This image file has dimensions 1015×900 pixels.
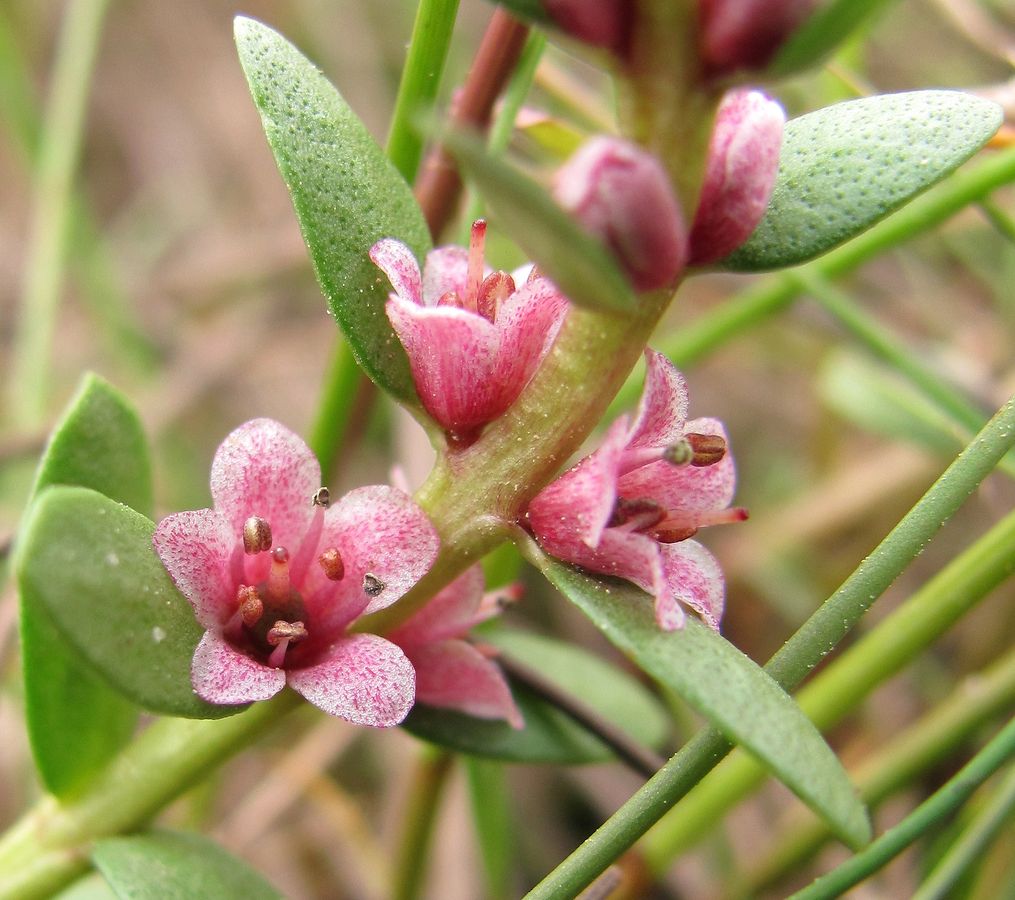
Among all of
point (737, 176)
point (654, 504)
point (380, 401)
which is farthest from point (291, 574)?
point (380, 401)

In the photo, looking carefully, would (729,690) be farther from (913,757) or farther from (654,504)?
(913,757)

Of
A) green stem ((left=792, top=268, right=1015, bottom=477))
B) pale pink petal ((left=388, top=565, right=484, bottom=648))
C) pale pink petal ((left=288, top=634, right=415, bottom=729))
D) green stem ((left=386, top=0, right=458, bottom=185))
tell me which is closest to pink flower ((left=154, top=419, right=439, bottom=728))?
pale pink petal ((left=288, top=634, right=415, bottom=729))

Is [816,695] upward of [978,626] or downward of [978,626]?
upward

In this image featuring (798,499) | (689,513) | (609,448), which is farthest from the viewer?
(798,499)

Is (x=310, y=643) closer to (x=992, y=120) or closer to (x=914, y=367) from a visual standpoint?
(x=992, y=120)

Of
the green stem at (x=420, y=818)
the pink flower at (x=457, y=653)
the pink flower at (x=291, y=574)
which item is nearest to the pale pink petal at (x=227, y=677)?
the pink flower at (x=291, y=574)

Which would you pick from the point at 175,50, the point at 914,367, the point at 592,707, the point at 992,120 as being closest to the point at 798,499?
the point at 914,367

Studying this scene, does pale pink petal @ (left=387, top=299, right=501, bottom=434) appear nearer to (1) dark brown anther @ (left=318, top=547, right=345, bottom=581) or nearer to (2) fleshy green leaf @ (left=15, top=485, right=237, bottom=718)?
(1) dark brown anther @ (left=318, top=547, right=345, bottom=581)
